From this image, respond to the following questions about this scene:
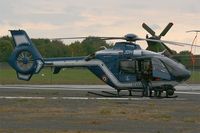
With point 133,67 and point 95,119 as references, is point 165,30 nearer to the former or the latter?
point 133,67

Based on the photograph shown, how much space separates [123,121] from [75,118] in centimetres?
159

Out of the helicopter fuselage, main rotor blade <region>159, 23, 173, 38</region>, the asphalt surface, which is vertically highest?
main rotor blade <region>159, 23, 173, 38</region>

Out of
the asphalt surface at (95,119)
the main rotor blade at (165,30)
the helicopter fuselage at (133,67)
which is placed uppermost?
the main rotor blade at (165,30)

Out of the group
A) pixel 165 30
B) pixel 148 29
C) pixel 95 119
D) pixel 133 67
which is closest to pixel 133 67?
pixel 133 67

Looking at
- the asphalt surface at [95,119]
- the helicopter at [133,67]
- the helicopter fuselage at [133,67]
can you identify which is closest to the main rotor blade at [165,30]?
the helicopter at [133,67]

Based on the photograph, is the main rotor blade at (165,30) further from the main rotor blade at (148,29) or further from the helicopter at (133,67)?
the helicopter at (133,67)

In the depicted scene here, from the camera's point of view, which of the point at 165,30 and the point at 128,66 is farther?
the point at 165,30

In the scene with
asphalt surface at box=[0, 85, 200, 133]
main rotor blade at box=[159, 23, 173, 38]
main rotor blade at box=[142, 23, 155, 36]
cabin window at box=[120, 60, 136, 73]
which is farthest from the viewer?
main rotor blade at box=[142, 23, 155, 36]

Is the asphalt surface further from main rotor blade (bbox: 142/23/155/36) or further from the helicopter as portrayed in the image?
main rotor blade (bbox: 142/23/155/36)

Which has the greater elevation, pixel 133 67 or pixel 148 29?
pixel 148 29

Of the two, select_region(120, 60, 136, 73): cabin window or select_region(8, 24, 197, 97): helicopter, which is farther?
select_region(120, 60, 136, 73): cabin window

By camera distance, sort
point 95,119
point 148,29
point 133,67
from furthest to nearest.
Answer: point 148,29 < point 133,67 < point 95,119

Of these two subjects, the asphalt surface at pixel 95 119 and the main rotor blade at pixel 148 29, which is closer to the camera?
the asphalt surface at pixel 95 119

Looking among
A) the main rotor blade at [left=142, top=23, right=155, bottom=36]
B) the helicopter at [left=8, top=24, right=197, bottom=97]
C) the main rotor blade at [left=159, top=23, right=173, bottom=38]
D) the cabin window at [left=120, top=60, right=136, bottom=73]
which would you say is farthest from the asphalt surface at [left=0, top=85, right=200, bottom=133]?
the main rotor blade at [left=142, top=23, right=155, bottom=36]
